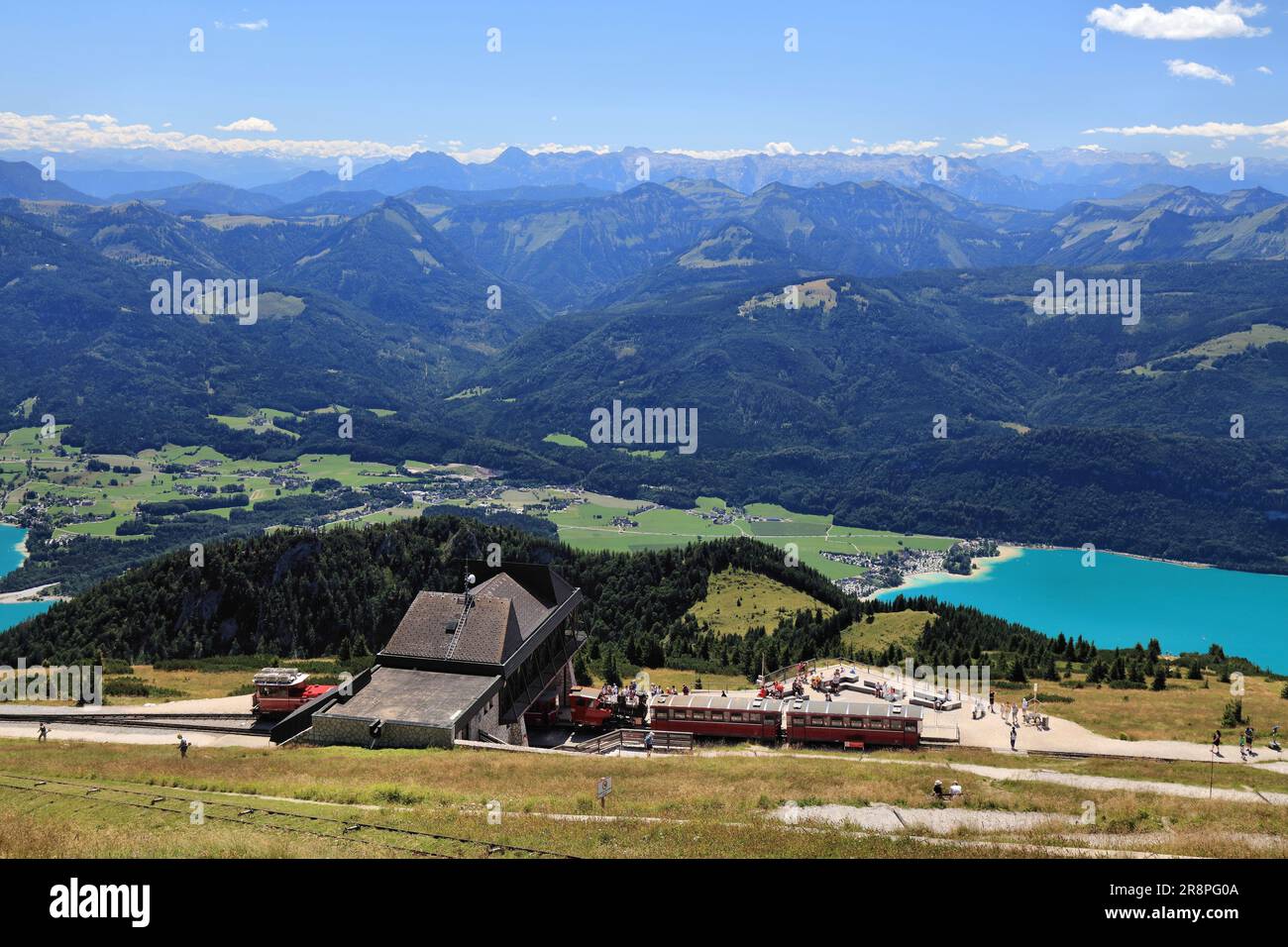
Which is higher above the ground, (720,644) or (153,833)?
(153,833)

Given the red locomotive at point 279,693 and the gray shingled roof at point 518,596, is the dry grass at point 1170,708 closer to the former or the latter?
the gray shingled roof at point 518,596

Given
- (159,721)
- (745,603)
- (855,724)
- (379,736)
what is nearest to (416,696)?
(379,736)

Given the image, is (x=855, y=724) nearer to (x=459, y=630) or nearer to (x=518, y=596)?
(x=459, y=630)

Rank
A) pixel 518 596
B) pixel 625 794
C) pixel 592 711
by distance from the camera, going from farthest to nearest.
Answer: pixel 518 596
pixel 592 711
pixel 625 794

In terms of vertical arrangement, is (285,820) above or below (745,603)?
above
